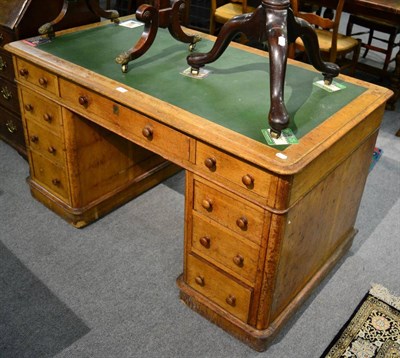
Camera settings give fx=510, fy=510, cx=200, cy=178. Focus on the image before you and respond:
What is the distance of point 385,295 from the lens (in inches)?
91.0

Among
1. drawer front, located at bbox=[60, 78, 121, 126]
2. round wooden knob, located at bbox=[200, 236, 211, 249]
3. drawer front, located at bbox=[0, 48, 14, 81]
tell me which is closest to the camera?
round wooden knob, located at bbox=[200, 236, 211, 249]

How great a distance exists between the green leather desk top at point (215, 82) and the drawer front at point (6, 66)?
1.45 feet

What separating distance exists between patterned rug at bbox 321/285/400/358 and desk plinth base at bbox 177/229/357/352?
21 cm

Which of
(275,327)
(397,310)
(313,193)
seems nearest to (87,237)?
(275,327)

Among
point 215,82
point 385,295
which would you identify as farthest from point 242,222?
point 385,295

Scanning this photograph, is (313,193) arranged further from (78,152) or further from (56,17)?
(56,17)

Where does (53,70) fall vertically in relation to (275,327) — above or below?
above

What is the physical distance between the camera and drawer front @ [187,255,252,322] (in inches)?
77.8

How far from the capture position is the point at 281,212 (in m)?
1.67

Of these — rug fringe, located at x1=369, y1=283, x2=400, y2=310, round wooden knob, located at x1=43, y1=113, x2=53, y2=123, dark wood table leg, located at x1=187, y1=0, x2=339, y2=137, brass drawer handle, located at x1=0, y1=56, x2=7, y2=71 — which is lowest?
rug fringe, located at x1=369, y1=283, x2=400, y2=310

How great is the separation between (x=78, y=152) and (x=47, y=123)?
0.21 metres

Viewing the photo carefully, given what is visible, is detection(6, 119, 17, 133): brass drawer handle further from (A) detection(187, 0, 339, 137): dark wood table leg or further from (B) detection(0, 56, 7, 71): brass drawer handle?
(A) detection(187, 0, 339, 137): dark wood table leg

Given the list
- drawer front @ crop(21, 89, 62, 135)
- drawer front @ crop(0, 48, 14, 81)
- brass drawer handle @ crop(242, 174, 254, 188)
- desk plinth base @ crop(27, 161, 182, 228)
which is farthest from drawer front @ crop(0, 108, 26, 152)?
brass drawer handle @ crop(242, 174, 254, 188)

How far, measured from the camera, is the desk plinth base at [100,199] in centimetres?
265
